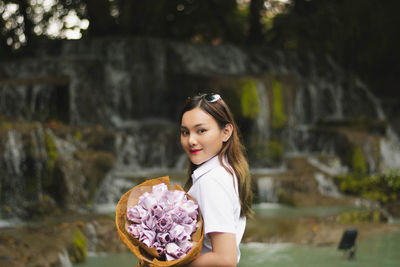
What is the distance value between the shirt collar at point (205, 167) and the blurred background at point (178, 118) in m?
0.29

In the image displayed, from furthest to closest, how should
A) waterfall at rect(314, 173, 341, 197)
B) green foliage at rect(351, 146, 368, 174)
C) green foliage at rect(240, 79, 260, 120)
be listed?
green foliage at rect(240, 79, 260, 120)
green foliage at rect(351, 146, 368, 174)
waterfall at rect(314, 173, 341, 197)

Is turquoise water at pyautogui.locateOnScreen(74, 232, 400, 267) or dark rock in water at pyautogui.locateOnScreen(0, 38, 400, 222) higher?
dark rock in water at pyautogui.locateOnScreen(0, 38, 400, 222)

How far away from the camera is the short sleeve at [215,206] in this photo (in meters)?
1.88

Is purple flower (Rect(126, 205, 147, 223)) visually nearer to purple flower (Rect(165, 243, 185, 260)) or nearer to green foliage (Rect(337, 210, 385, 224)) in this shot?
purple flower (Rect(165, 243, 185, 260))

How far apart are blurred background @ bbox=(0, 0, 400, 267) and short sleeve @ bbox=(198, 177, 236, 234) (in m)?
0.48

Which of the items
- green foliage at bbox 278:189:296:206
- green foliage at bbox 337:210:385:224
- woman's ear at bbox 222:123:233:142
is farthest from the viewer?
green foliage at bbox 278:189:296:206

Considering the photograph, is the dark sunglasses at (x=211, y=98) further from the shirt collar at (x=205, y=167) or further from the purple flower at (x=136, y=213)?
the purple flower at (x=136, y=213)

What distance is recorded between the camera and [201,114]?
2.13m

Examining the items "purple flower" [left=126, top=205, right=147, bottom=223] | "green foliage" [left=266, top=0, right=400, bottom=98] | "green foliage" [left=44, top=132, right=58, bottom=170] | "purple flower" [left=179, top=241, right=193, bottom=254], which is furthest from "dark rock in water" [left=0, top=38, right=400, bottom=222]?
"purple flower" [left=179, top=241, right=193, bottom=254]

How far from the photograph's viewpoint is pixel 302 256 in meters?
5.79

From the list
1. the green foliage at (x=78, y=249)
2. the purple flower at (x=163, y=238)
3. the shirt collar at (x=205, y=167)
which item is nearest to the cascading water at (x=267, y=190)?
the green foliage at (x=78, y=249)

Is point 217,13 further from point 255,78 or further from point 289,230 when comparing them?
point 289,230

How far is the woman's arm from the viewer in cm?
188

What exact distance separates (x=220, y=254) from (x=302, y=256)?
4203mm
